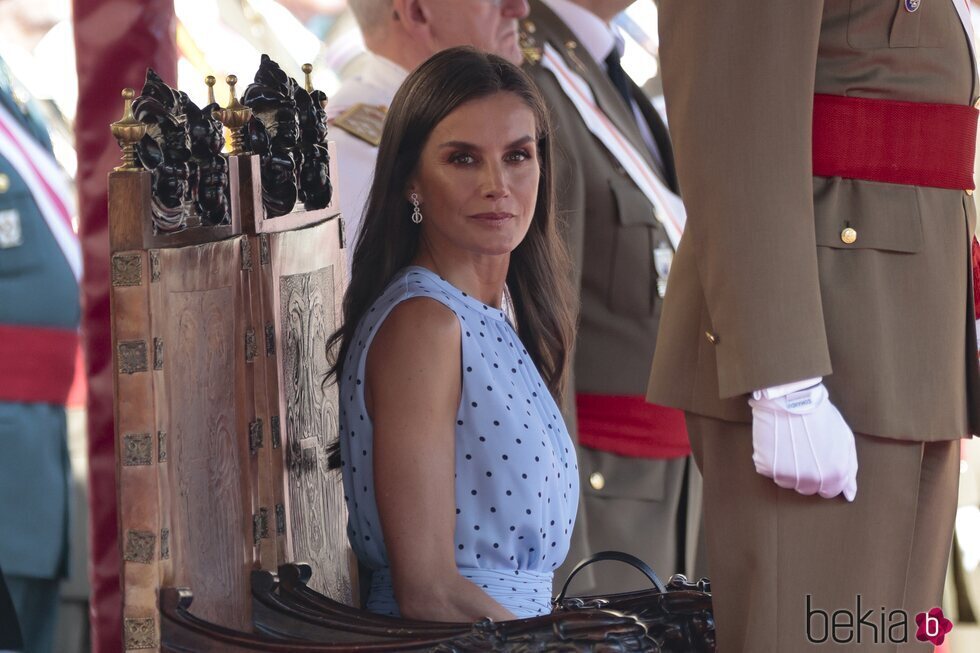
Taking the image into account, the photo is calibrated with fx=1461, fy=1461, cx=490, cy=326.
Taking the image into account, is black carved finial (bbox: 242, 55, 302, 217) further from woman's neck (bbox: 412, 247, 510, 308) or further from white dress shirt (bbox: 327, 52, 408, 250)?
white dress shirt (bbox: 327, 52, 408, 250)

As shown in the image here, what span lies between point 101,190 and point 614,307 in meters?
0.82

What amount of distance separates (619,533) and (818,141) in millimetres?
1137

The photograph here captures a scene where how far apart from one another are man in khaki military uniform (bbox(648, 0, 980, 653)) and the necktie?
1.15 m

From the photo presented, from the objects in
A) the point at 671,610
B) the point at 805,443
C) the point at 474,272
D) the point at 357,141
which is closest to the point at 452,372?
the point at 474,272

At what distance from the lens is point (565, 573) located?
2.27m

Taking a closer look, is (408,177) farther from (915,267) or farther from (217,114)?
(915,267)

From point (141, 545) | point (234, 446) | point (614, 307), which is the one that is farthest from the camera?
point (614, 307)

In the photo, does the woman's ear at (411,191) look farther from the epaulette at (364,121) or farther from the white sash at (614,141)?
the white sash at (614,141)

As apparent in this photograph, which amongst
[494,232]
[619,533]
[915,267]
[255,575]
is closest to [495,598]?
[255,575]

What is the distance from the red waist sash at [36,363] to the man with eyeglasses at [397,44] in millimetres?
465

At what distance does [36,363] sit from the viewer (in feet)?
7.21

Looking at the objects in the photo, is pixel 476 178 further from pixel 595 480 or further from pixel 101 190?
pixel 595 480

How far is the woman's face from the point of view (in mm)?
1666

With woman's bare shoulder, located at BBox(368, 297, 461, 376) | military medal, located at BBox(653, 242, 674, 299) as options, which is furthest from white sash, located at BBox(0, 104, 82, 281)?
military medal, located at BBox(653, 242, 674, 299)
